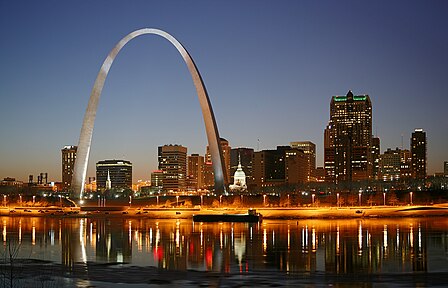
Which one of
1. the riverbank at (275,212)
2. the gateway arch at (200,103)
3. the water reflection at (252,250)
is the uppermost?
the gateway arch at (200,103)

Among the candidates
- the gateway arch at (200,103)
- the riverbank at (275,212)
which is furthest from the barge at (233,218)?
the gateway arch at (200,103)

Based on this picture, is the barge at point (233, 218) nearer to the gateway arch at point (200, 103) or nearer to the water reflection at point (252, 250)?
the water reflection at point (252, 250)

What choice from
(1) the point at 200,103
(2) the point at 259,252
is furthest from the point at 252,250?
(1) the point at 200,103

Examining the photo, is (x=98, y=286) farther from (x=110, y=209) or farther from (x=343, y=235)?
(x=110, y=209)

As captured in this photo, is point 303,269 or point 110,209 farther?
point 110,209

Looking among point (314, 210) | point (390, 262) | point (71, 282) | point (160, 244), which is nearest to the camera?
point (71, 282)

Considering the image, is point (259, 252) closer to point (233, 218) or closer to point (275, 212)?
point (233, 218)

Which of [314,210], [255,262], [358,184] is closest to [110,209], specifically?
[314,210]
